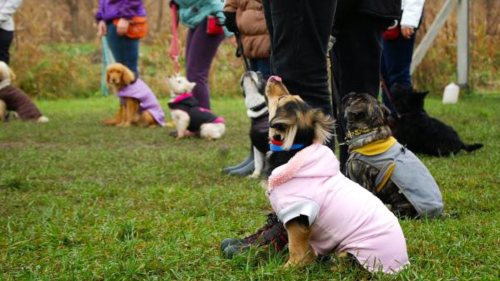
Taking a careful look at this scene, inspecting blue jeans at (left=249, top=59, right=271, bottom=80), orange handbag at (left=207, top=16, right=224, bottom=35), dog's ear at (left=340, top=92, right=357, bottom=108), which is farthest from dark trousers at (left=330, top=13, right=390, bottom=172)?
orange handbag at (left=207, top=16, right=224, bottom=35)

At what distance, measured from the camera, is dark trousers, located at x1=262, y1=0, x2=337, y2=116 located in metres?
3.16

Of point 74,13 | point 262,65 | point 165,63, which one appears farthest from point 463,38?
point 74,13

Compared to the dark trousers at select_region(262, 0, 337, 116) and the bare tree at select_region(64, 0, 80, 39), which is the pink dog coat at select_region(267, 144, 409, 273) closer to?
the dark trousers at select_region(262, 0, 337, 116)

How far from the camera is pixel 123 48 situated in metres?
9.57

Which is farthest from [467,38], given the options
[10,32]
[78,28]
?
[78,28]

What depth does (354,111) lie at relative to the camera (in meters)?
4.16

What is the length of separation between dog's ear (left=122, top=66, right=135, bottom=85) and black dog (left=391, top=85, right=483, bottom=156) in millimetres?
4449

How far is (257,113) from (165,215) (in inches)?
67.7

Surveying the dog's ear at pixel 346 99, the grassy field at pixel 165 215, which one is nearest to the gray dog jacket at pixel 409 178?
the grassy field at pixel 165 215

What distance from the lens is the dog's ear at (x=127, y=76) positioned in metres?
9.76

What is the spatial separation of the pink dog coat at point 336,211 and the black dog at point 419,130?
3812 mm

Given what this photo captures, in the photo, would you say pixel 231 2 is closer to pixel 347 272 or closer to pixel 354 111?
pixel 354 111

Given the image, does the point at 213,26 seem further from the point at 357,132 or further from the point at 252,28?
the point at 357,132

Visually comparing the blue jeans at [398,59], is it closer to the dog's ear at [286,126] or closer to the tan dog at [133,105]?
the tan dog at [133,105]
